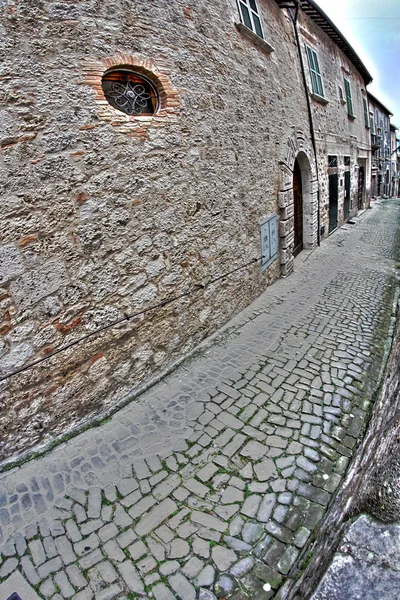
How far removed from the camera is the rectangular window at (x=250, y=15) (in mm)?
5508

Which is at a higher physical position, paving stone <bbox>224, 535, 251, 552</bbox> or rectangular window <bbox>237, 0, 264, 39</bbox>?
rectangular window <bbox>237, 0, 264, 39</bbox>

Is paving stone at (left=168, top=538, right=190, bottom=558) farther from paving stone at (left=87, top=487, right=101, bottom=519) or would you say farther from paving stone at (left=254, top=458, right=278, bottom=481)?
paving stone at (left=254, top=458, right=278, bottom=481)

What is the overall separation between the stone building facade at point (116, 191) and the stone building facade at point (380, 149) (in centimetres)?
1822

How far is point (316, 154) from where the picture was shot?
9.52 m

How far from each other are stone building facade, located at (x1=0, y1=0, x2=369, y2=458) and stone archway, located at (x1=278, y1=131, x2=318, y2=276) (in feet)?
4.84

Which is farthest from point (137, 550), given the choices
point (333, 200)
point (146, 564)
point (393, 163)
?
point (393, 163)

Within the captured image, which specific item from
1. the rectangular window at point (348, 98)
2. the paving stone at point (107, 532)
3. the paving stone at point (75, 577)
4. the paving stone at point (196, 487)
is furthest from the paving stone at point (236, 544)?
the rectangular window at point (348, 98)

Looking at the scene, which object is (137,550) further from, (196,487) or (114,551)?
(196,487)

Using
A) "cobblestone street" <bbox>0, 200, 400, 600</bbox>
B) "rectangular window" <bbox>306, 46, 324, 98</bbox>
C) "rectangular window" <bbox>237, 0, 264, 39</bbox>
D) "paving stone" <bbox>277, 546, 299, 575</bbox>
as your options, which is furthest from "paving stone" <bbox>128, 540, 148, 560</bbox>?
"rectangular window" <bbox>306, 46, 324, 98</bbox>

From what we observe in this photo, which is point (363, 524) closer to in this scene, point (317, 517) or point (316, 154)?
point (317, 517)

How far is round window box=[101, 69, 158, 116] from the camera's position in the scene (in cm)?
341

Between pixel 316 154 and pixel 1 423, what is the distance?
33.7ft

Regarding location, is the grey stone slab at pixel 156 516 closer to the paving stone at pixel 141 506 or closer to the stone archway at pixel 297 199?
the paving stone at pixel 141 506

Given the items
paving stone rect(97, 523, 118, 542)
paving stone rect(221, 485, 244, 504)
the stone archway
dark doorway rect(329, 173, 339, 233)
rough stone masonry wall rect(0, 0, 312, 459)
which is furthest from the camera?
dark doorway rect(329, 173, 339, 233)
